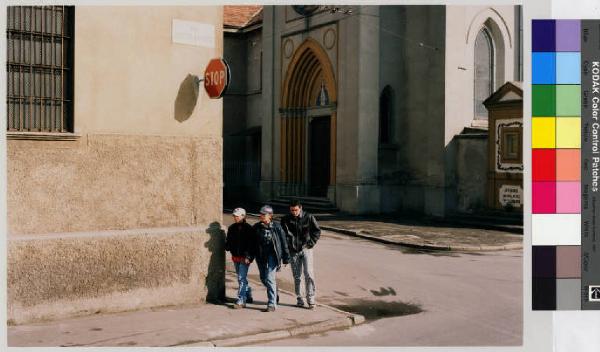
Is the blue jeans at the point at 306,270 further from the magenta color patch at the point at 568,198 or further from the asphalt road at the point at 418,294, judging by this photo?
the magenta color patch at the point at 568,198

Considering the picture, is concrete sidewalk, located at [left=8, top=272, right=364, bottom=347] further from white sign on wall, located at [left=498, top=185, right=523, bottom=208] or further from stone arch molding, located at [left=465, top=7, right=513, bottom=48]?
stone arch molding, located at [left=465, top=7, right=513, bottom=48]

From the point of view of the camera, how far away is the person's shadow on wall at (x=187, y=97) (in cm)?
970

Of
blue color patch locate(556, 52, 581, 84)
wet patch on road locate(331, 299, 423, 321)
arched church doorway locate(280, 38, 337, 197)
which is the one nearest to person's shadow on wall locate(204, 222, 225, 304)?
wet patch on road locate(331, 299, 423, 321)

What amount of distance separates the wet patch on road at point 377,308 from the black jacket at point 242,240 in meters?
1.62

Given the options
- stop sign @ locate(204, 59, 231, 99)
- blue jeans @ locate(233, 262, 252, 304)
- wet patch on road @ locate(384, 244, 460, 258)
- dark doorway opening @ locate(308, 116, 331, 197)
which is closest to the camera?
stop sign @ locate(204, 59, 231, 99)

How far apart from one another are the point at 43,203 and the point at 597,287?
712 centimetres

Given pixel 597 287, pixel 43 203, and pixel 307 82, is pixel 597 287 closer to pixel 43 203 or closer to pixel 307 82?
pixel 43 203

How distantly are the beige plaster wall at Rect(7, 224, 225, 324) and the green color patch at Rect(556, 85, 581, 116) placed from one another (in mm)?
5104

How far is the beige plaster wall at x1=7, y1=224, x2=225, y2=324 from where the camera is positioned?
8453mm

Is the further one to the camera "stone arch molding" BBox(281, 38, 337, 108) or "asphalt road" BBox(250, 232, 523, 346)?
"stone arch molding" BBox(281, 38, 337, 108)

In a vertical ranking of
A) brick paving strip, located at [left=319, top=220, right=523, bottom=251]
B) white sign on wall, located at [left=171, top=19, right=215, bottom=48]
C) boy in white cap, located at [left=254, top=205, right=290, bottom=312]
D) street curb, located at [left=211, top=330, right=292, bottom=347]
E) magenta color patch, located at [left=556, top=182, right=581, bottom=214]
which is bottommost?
street curb, located at [left=211, top=330, right=292, bottom=347]

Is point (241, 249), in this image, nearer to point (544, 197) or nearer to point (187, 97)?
point (187, 97)

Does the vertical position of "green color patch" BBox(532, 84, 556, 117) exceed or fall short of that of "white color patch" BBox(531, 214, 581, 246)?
it exceeds it

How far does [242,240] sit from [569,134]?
4658mm
